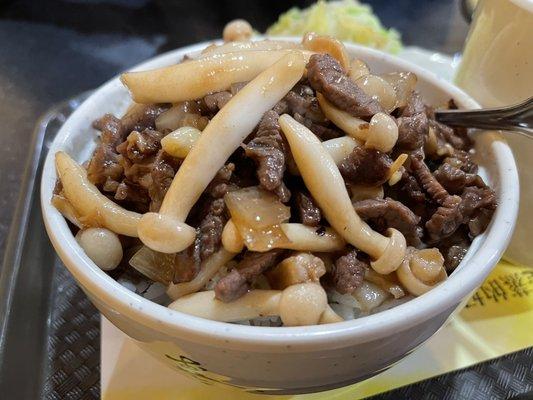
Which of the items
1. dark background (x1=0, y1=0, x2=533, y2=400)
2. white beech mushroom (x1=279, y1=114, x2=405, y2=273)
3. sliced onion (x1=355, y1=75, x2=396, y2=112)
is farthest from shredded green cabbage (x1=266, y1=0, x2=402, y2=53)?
white beech mushroom (x1=279, y1=114, x2=405, y2=273)

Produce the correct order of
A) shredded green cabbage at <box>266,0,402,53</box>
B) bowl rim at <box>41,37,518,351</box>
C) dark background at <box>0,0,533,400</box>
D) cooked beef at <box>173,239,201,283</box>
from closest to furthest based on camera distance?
bowl rim at <box>41,37,518,351</box> < cooked beef at <box>173,239,201,283</box> < dark background at <box>0,0,533,400</box> < shredded green cabbage at <box>266,0,402,53</box>

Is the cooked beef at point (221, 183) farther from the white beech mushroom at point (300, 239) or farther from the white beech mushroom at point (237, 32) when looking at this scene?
the white beech mushroom at point (237, 32)

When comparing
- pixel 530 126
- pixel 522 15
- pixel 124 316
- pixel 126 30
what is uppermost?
pixel 522 15

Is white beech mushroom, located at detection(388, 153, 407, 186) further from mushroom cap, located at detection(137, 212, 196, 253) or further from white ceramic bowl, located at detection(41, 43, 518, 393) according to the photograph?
mushroom cap, located at detection(137, 212, 196, 253)

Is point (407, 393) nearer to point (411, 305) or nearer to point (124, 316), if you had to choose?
point (411, 305)

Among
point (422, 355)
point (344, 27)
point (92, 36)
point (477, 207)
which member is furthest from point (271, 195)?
point (92, 36)

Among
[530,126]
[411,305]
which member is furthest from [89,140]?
[530,126]

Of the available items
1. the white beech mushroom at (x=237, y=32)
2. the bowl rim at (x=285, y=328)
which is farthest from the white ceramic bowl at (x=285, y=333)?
the white beech mushroom at (x=237, y=32)
